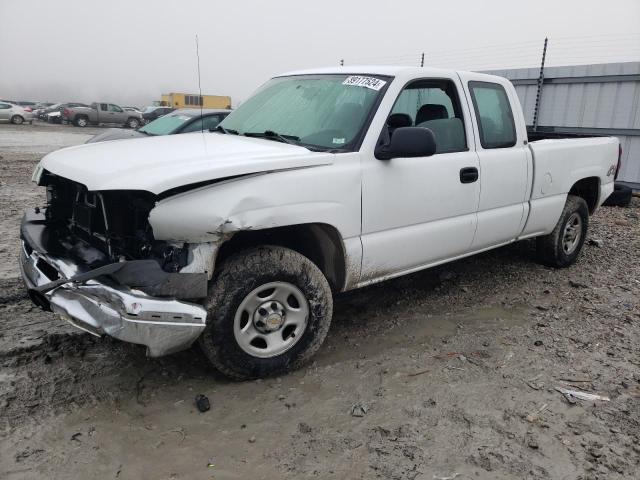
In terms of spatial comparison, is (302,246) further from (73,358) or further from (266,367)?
(73,358)

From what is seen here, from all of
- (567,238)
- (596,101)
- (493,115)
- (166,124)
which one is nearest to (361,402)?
(493,115)

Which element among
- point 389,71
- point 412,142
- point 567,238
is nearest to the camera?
point 412,142

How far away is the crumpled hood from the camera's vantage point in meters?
2.62

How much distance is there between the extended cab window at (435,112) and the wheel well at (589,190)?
218 cm

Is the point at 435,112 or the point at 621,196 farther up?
the point at 435,112

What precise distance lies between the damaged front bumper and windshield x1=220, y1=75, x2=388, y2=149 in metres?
1.38

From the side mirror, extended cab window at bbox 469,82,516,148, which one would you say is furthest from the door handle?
the side mirror

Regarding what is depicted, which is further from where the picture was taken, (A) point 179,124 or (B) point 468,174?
(A) point 179,124

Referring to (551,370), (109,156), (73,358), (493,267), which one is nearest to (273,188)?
(109,156)

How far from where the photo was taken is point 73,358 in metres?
3.30

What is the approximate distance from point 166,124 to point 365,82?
6896 mm

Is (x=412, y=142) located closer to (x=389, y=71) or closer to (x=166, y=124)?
(x=389, y=71)

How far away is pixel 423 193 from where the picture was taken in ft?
12.0

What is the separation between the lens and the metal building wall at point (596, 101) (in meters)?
9.67
